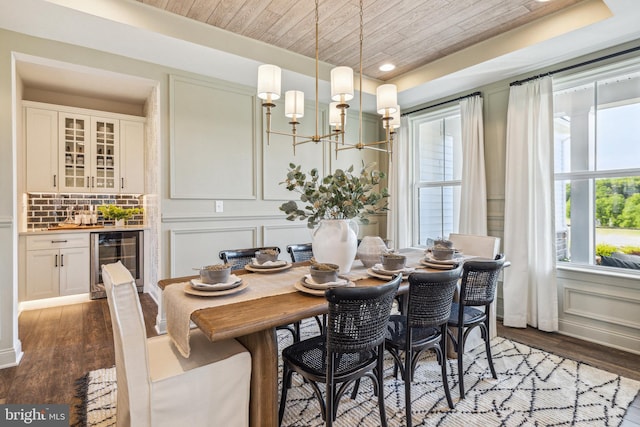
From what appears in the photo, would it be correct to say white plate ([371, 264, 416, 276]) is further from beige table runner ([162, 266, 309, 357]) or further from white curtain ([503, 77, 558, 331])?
→ white curtain ([503, 77, 558, 331])

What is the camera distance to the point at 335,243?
2.05 m

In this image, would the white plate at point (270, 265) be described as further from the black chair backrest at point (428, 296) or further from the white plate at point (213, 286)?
the black chair backrest at point (428, 296)

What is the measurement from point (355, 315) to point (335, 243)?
0.64 meters

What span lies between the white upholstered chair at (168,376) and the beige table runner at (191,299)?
0.36 feet

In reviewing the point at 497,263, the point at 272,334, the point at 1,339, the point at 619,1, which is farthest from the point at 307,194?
the point at 1,339

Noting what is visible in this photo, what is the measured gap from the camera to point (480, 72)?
339cm

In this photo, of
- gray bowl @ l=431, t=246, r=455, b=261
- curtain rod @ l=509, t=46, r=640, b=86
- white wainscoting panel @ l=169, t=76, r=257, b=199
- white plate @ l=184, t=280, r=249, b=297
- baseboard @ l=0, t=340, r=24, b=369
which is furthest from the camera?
white wainscoting panel @ l=169, t=76, r=257, b=199

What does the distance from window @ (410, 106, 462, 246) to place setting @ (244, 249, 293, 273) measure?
2751 mm

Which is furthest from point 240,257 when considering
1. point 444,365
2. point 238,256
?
point 444,365

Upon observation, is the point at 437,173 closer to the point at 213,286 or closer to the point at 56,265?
the point at 213,286

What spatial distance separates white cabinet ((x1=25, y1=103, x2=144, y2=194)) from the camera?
13.3 ft

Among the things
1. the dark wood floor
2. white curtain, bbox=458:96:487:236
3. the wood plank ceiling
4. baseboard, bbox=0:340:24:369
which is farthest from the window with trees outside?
baseboard, bbox=0:340:24:369

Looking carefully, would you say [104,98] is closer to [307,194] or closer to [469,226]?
[307,194]

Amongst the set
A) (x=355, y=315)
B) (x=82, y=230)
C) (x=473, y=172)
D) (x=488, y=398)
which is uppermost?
(x=473, y=172)
